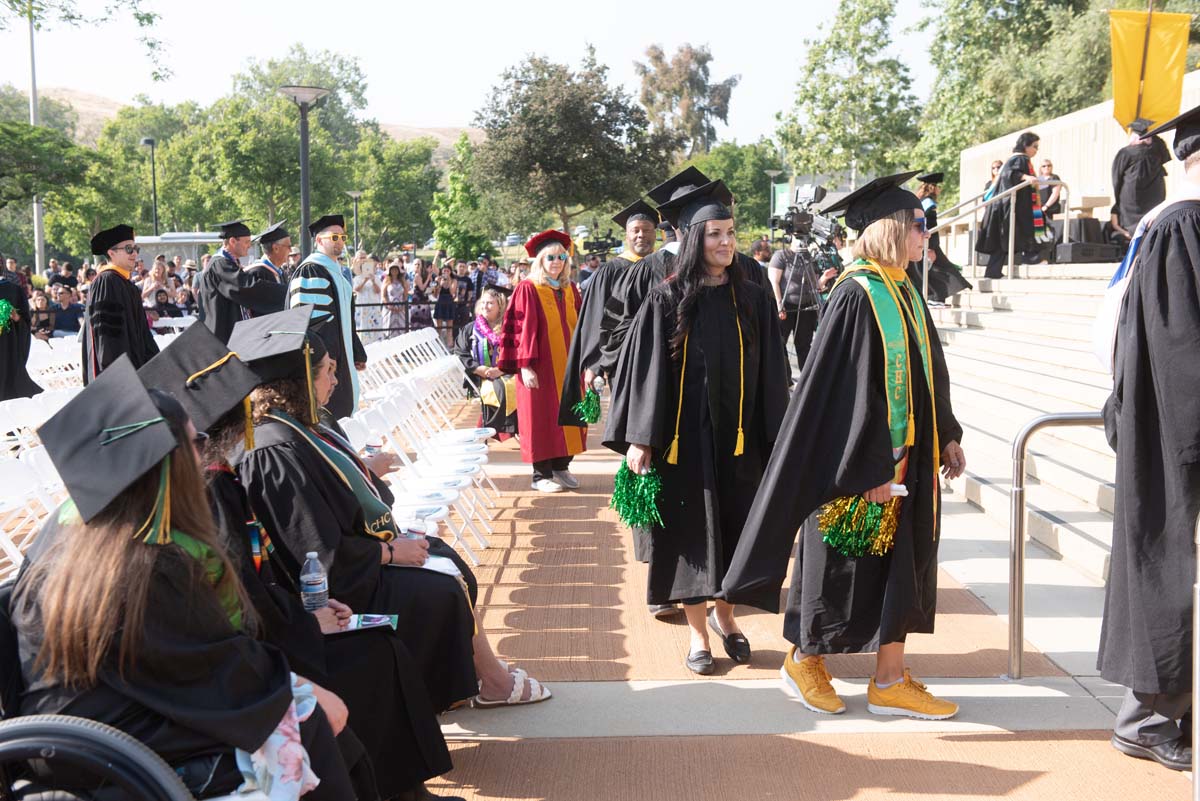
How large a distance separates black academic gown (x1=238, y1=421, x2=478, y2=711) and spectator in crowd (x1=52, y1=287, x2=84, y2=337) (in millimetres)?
15941

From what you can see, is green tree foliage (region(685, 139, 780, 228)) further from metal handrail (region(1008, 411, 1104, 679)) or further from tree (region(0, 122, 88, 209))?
metal handrail (region(1008, 411, 1104, 679))

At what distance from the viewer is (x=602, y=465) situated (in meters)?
9.51

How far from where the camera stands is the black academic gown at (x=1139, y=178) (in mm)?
11695

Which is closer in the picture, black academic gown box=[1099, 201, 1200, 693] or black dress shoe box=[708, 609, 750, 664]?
black academic gown box=[1099, 201, 1200, 693]

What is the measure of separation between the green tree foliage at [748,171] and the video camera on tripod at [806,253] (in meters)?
46.9

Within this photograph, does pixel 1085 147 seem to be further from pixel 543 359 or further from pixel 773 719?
pixel 773 719

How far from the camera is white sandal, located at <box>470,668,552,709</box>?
13.8 ft

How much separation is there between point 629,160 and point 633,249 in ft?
69.6

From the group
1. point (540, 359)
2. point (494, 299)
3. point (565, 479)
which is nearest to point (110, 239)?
point (494, 299)

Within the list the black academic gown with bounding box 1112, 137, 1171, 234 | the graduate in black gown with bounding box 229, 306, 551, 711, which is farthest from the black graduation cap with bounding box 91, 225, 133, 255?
the black academic gown with bounding box 1112, 137, 1171, 234

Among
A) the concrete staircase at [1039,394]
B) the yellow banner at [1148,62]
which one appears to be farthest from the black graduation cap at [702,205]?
the yellow banner at [1148,62]

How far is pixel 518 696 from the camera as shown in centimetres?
422

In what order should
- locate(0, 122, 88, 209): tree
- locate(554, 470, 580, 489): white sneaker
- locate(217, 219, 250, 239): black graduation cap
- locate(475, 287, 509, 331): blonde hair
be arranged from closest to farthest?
locate(554, 470, 580, 489): white sneaker < locate(217, 219, 250, 239): black graduation cap < locate(475, 287, 509, 331): blonde hair < locate(0, 122, 88, 209): tree

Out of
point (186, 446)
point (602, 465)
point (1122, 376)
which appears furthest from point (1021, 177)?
point (186, 446)
